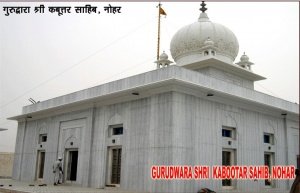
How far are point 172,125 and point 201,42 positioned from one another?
8366mm

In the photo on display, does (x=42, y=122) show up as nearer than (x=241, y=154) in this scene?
No

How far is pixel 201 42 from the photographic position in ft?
65.6

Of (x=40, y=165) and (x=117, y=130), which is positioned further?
(x=40, y=165)

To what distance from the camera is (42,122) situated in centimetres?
2117

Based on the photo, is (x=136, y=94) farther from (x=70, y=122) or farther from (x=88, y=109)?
(x=70, y=122)

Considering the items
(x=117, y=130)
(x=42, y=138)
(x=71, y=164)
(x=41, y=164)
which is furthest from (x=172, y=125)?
(x=41, y=164)

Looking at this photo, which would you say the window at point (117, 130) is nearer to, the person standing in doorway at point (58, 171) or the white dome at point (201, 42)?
the person standing in doorway at point (58, 171)

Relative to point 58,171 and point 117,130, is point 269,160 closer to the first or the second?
point 117,130

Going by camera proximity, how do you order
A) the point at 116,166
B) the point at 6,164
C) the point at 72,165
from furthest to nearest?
1. the point at 6,164
2. the point at 72,165
3. the point at 116,166

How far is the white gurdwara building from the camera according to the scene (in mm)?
13562

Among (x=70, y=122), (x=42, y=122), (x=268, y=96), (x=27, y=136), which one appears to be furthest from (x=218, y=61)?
(x=27, y=136)

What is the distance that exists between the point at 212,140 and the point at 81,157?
671cm

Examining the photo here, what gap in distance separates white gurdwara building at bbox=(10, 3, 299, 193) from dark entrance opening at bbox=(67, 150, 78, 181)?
0.06 meters

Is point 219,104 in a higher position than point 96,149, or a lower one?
higher
